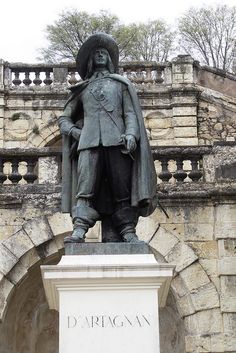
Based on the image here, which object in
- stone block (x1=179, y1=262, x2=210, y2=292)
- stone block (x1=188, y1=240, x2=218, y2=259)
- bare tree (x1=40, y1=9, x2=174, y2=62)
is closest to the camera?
stone block (x1=179, y1=262, x2=210, y2=292)

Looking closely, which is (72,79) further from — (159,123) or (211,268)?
(211,268)

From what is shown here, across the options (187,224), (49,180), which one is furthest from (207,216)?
(49,180)

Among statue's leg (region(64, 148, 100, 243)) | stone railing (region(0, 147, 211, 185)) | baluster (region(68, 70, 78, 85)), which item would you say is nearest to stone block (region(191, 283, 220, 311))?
stone railing (region(0, 147, 211, 185))

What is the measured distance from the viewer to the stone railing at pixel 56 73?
22038 mm

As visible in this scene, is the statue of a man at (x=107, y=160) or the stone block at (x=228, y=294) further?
the stone block at (x=228, y=294)

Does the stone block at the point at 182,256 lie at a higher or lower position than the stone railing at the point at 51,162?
lower

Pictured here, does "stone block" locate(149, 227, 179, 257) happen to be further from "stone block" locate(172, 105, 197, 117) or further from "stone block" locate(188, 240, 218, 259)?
"stone block" locate(172, 105, 197, 117)

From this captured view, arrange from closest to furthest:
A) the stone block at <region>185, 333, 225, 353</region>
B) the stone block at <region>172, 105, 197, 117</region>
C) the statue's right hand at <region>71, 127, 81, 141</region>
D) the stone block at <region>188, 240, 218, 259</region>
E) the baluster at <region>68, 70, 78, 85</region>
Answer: the statue's right hand at <region>71, 127, 81, 141</region> → the stone block at <region>185, 333, 225, 353</region> → the stone block at <region>188, 240, 218, 259</region> → the stone block at <region>172, 105, 197, 117</region> → the baluster at <region>68, 70, 78, 85</region>

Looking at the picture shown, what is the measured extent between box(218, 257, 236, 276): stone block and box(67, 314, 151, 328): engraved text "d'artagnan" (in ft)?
15.9

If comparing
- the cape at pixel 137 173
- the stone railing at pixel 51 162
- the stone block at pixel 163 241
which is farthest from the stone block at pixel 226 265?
the cape at pixel 137 173

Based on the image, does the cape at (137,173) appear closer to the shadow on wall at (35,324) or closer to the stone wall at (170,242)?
the stone wall at (170,242)

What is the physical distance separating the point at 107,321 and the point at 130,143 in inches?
65.8

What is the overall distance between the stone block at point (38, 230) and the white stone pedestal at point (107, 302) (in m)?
4.67

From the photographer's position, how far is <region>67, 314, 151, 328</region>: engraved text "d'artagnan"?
7.45 m
